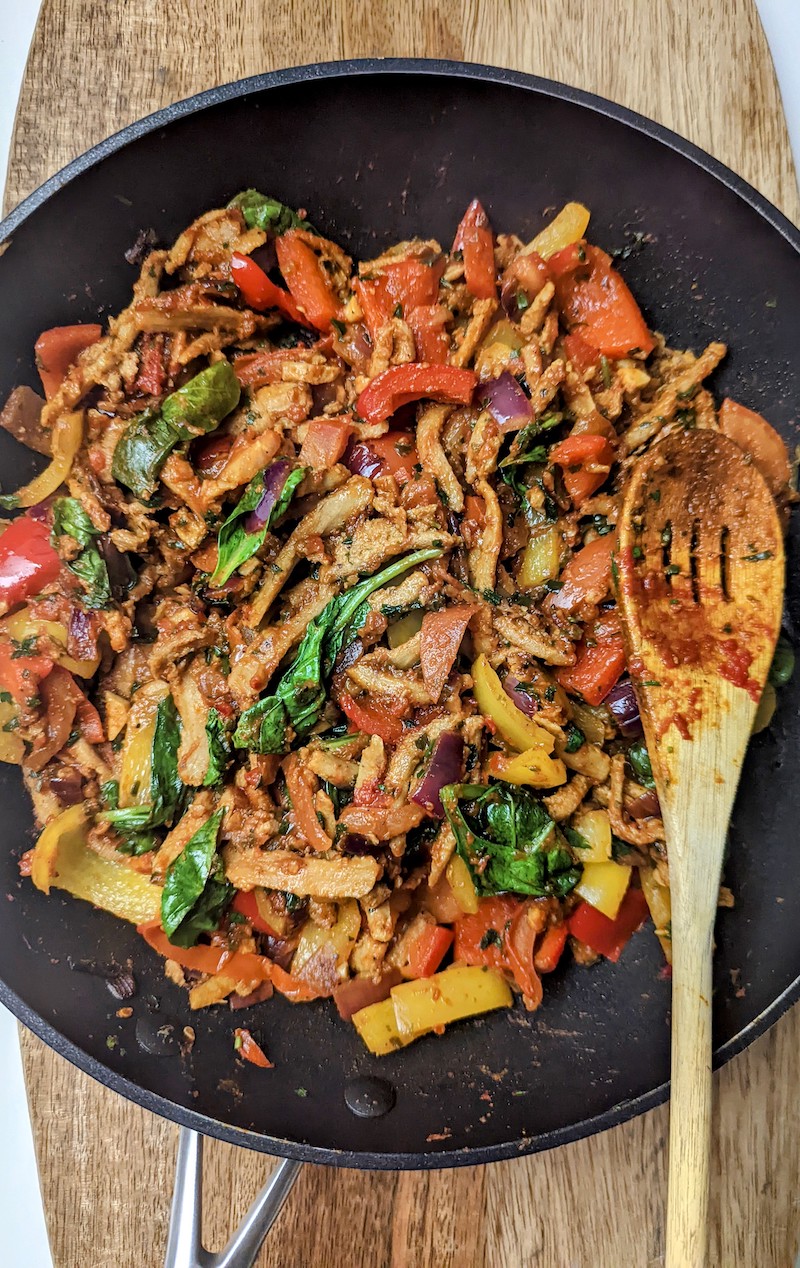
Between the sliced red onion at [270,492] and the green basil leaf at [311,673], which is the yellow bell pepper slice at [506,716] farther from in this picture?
the sliced red onion at [270,492]

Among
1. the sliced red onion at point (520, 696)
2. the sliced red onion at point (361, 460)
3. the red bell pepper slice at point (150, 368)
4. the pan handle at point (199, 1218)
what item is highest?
the red bell pepper slice at point (150, 368)

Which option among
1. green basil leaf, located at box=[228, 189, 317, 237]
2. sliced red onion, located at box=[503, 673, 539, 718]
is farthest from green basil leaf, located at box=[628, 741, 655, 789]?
green basil leaf, located at box=[228, 189, 317, 237]

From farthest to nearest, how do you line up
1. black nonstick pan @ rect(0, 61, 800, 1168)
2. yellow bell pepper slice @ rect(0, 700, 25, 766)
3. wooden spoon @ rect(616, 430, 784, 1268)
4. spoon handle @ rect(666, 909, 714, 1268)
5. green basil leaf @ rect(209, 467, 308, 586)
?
green basil leaf @ rect(209, 467, 308, 586) → yellow bell pepper slice @ rect(0, 700, 25, 766) → black nonstick pan @ rect(0, 61, 800, 1168) → wooden spoon @ rect(616, 430, 784, 1268) → spoon handle @ rect(666, 909, 714, 1268)

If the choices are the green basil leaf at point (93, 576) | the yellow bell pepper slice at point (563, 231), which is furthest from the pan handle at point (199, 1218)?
the yellow bell pepper slice at point (563, 231)

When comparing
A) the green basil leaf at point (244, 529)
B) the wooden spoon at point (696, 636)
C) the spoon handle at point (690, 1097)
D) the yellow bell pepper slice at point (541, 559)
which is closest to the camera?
the spoon handle at point (690, 1097)

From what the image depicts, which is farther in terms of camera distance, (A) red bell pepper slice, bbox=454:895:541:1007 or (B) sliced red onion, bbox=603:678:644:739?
(B) sliced red onion, bbox=603:678:644:739

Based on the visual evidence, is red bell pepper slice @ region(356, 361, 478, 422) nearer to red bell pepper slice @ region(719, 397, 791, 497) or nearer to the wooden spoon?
the wooden spoon

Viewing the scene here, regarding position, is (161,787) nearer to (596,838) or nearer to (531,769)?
(531,769)
